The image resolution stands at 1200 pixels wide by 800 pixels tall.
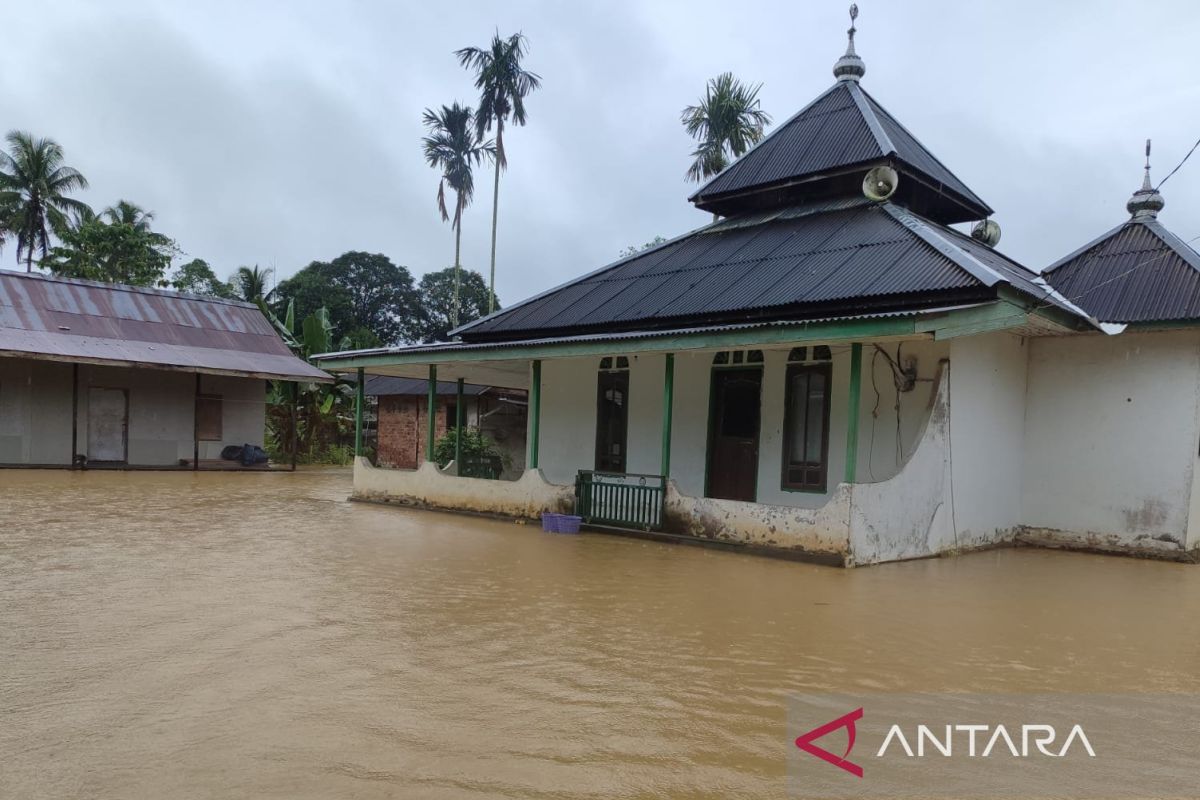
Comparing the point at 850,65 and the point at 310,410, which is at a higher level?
the point at 850,65

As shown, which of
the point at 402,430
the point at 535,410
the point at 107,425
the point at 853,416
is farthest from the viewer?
the point at 402,430

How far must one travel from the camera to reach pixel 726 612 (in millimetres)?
6664

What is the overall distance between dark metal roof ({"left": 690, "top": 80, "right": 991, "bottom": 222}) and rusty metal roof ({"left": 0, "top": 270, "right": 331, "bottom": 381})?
12.8 meters

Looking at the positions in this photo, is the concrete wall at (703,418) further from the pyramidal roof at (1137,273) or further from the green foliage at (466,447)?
the green foliage at (466,447)

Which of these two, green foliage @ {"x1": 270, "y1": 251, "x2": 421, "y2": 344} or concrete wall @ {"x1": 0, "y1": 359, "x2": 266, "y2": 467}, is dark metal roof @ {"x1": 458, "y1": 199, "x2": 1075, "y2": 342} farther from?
green foliage @ {"x1": 270, "y1": 251, "x2": 421, "y2": 344}

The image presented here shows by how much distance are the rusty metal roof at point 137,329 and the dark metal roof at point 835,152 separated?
41.9 feet

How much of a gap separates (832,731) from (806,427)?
7660mm

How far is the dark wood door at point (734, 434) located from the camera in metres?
12.0

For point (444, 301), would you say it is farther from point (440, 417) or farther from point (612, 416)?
point (612, 416)

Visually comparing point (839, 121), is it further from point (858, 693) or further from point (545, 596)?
point (858, 693)

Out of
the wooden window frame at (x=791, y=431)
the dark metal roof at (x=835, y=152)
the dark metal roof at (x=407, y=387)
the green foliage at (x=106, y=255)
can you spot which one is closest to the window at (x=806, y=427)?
the wooden window frame at (x=791, y=431)

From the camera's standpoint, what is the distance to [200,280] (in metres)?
41.7

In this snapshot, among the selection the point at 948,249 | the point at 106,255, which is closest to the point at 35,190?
the point at 106,255

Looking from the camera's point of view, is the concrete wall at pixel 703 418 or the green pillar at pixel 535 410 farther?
the green pillar at pixel 535 410
